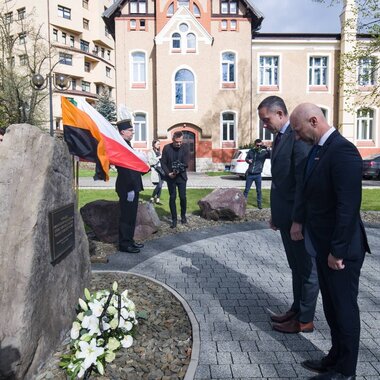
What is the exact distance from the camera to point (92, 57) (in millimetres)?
51250

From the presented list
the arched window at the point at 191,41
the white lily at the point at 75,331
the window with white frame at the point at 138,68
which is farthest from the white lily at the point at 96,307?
the window with white frame at the point at 138,68

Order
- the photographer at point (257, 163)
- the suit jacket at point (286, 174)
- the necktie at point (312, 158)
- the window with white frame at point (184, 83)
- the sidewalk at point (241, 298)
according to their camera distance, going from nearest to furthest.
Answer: the necktie at point (312, 158) < the sidewalk at point (241, 298) < the suit jacket at point (286, 174) < the photographer at point (257, 163) < the window with white frame at point (184, 83)

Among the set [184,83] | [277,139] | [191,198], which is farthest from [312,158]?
[184,83]

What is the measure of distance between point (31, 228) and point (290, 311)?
2560mm

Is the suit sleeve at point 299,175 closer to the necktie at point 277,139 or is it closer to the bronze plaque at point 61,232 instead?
the necktie at point 277,139

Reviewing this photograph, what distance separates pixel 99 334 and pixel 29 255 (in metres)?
0.88

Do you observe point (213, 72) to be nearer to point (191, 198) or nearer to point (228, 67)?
point (228, 67)

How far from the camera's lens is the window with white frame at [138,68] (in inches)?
1122

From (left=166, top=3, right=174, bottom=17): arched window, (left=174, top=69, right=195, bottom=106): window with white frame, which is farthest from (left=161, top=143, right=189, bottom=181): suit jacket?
(left=166, top=3, right=174, bottom=17): arched window

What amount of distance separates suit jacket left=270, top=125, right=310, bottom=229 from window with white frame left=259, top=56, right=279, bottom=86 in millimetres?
27445

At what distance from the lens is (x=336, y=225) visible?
2.54m

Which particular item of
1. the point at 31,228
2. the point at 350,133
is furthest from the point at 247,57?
the point at 31,228

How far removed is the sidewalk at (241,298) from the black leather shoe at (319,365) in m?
0.06

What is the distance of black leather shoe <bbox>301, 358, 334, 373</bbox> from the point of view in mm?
2957
